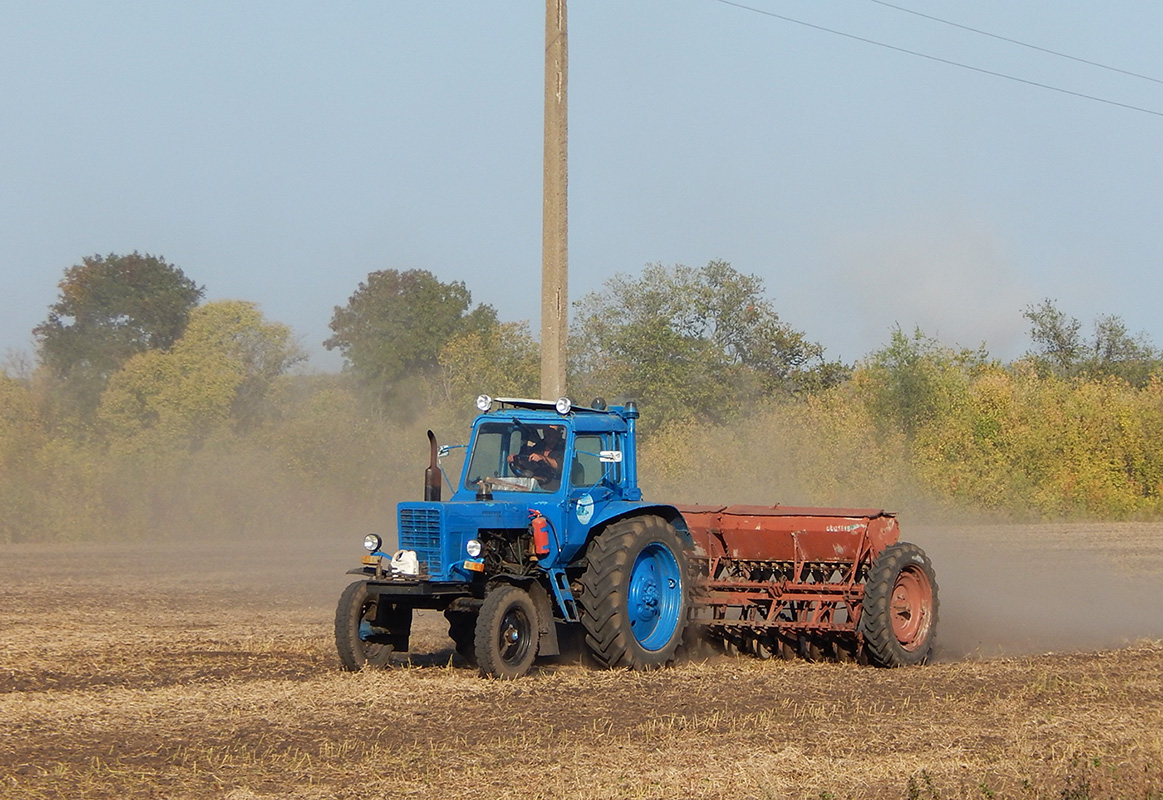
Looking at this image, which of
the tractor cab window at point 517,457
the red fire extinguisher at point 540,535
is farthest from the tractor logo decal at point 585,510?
the red fire extinguisher at point 540,535

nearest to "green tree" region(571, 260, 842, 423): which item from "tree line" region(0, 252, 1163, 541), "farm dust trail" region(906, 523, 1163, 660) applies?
"tree line" region(0, 252, 1163, 541)

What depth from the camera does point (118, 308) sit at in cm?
4731

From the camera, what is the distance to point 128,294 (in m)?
47.3

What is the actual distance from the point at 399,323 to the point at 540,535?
50894 mm

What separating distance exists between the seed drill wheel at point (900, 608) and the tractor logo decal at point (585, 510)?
2758 millimetres

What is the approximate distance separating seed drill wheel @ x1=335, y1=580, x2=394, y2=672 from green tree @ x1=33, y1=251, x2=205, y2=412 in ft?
121

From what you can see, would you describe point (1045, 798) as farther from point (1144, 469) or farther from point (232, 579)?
point (1144, 469)

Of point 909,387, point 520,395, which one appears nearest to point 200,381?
point 520,395

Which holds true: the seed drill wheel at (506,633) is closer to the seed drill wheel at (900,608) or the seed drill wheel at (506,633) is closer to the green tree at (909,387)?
the seed drill wheel at (900,608)

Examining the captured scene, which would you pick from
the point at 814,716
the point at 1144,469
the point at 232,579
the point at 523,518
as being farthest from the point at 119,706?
the point at 1144,469

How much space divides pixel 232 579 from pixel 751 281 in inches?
1269

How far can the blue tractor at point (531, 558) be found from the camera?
11367 millimetres

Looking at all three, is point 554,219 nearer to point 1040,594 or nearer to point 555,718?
point 555,718

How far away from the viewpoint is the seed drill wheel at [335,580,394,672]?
11344 millimetres
